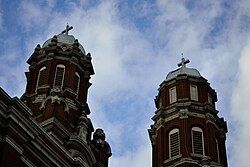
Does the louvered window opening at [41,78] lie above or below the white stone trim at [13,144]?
above

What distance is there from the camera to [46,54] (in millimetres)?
56469

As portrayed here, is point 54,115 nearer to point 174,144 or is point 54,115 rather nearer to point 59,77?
point 59,77

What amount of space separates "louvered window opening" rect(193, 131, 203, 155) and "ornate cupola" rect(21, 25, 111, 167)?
309 inches

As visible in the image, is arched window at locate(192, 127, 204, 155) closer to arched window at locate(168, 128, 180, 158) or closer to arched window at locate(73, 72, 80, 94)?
arched window at locate(168, 128, 180, 158)

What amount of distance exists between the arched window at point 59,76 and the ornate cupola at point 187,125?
9572mm

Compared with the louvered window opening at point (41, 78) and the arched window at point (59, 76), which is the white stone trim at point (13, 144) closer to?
the arched window at point (59, 76)

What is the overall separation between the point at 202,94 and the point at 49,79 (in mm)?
13930

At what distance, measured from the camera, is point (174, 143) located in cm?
5578

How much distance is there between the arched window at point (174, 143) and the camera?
54.9 m

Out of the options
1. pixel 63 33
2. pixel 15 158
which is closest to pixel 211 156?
pixel 63 33

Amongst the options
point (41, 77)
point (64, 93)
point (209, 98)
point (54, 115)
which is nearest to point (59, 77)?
point (41, 77)

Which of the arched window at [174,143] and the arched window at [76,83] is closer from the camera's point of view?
the arched window at [76,83]

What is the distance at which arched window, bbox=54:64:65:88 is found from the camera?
175 feet

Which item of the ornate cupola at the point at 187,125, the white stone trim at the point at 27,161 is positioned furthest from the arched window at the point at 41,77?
the white stone trim at the point at 27,161
